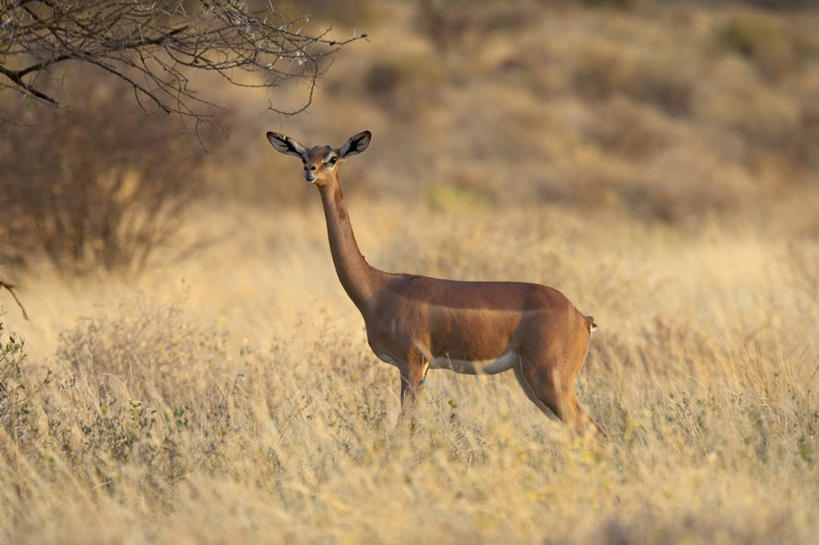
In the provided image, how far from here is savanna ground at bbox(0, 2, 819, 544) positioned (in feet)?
16.3

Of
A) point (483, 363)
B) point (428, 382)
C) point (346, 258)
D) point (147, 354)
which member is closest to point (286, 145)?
point (346, 258)

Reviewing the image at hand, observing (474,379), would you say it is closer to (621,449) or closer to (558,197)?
(621,449)

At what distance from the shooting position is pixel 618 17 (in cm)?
4581

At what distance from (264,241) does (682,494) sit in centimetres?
1222

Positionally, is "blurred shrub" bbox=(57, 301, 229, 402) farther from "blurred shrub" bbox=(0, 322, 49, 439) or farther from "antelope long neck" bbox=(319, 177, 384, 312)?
"antelope long neck" bbox=(319, 177, 384, 312)

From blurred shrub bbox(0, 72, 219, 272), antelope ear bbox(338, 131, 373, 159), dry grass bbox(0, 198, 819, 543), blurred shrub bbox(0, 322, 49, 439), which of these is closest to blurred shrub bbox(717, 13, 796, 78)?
dry grass bbox(0, 198, 819, 543)

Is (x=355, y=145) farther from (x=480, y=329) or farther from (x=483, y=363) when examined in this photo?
(x=483, y=363)

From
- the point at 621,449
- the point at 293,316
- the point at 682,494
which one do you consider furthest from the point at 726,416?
the point at 293,316

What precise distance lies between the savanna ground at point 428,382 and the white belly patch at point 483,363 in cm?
32

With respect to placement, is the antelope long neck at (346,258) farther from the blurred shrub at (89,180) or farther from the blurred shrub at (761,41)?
the blurred shrub at (761,41)

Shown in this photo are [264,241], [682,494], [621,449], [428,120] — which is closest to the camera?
[682,494]

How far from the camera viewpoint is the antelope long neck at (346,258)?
620 cm

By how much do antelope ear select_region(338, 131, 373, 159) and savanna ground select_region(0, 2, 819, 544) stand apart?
1.59 metres

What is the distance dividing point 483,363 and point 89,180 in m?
8.30
